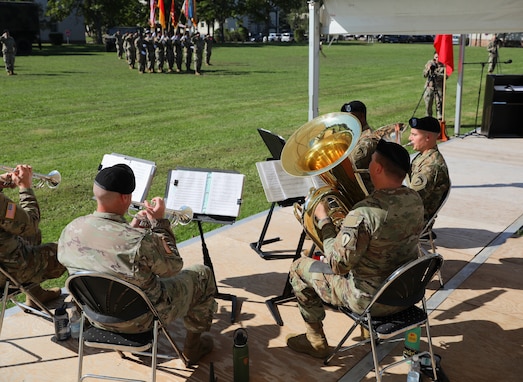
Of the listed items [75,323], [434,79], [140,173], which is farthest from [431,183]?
[434,79]

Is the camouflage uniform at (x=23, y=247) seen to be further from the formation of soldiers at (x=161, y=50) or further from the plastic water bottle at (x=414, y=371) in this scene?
the formation of soldiers at (x=161, y=50)

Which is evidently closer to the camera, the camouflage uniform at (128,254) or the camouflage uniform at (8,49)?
the camouflage uniform at (128,254)

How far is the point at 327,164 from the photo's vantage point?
14.3 ft

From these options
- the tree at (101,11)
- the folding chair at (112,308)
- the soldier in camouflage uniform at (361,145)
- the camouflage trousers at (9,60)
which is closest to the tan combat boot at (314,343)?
the folding chair at (112,308)

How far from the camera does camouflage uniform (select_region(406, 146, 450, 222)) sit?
563cm

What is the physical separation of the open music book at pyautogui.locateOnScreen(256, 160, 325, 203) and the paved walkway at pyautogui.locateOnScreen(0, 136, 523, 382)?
3.33 ft

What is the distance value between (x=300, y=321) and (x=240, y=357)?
128 centimetres

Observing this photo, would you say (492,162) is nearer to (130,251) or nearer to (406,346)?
(406,346)

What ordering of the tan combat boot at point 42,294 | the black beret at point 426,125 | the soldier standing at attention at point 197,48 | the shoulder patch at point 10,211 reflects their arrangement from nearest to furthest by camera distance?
the shoulder patch at point 10,211 < the tan combat boot at point 42,294 < the black beret at point 426,125 < the soldier standing at attention at point 197,48

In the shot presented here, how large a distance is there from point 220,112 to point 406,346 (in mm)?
13139

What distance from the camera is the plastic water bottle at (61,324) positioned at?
4.71 metres

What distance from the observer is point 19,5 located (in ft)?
129

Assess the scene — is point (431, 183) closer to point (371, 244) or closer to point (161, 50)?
point (371, 244)

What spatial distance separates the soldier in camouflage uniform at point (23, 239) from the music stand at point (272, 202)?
7.39ft
